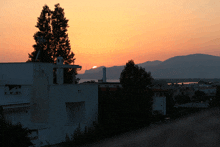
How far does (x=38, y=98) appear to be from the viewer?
21484 mm

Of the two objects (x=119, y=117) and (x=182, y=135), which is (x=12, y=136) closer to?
(x=182, y=135)

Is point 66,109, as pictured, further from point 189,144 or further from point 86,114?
point 189,144

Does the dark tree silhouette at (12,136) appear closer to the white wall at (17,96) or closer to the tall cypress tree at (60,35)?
the white wall at (17,96)

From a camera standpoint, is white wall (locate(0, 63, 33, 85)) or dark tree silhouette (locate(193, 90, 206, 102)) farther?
dark tree silhouette (locate(193, 90, 206, 102))

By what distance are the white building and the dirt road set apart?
12.7m

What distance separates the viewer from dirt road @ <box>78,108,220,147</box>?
7.64 m

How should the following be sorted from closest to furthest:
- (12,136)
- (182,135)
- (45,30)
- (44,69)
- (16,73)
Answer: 1. (182,135)
2. (12,136)
3. (44,69)
4. (16,73)
5. (45,30)

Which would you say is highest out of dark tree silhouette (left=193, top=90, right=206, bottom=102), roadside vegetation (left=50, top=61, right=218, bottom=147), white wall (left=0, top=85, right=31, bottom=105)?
white wall (left=0, top=85, right=31, bottom=105)

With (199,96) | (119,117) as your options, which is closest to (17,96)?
(119,117)

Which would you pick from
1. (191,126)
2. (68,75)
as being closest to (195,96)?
(68,75)

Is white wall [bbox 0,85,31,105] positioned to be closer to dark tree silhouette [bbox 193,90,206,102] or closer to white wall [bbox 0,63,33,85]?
white wall [bbox 0,63,33,85]

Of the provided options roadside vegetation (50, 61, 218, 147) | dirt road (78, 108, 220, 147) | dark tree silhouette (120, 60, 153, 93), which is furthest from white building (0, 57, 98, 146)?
dark tree silhouette (120, 60, 153, 93)

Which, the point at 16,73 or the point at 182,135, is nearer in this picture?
the point at 182,135

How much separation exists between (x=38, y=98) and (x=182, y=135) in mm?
15548
